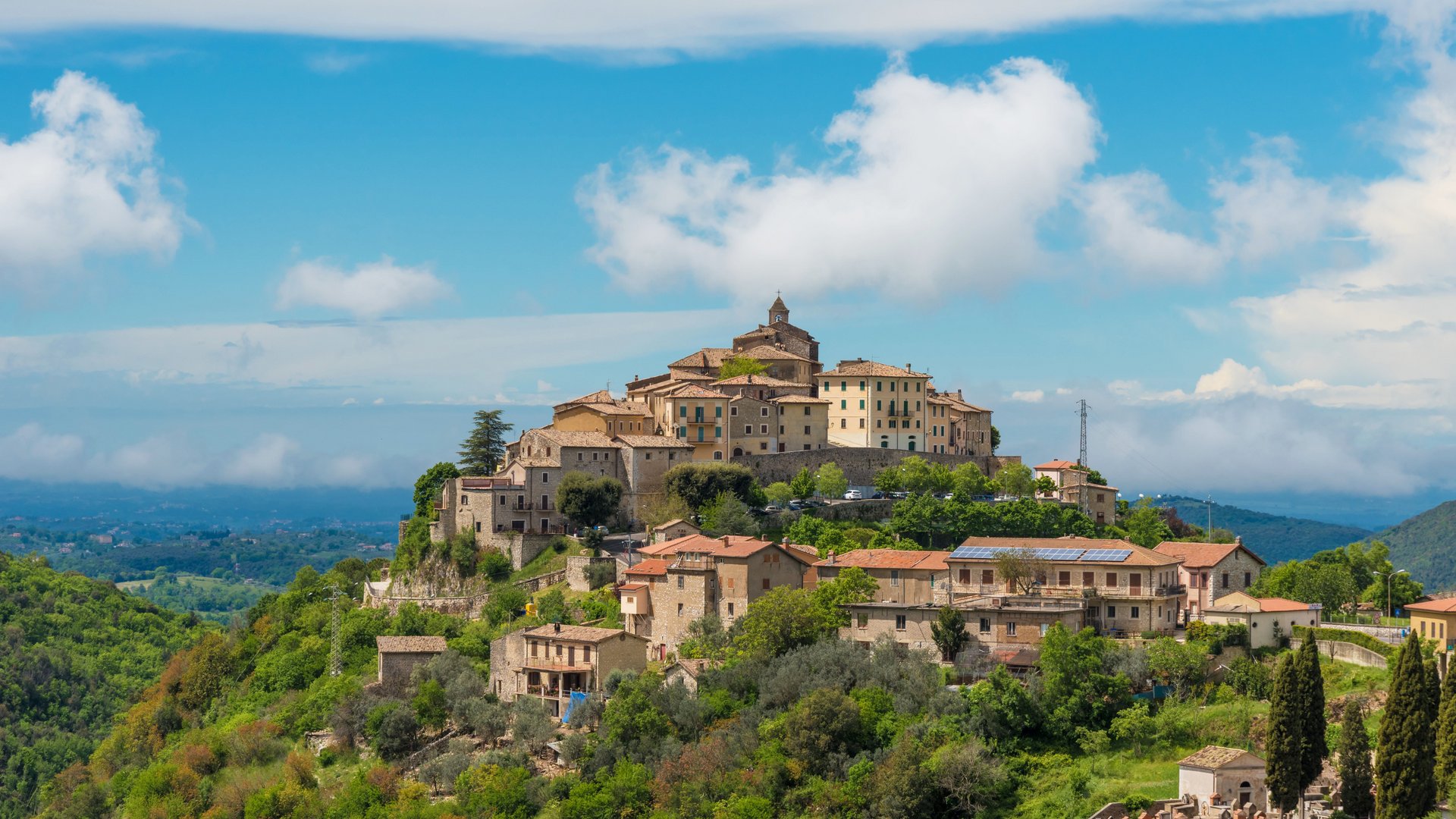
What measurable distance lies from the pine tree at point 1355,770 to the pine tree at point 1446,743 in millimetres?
1979

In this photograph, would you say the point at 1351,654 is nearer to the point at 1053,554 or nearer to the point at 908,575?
the point at 1053,554

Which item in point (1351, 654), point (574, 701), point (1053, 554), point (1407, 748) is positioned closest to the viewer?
point (1407, 748)

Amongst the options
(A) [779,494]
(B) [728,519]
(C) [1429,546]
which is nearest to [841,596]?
(B) [728,519]

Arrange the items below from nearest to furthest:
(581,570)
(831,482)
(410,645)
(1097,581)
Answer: (1097,581)
(410,645)
(581,570)
(831,482)

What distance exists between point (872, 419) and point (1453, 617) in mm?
38970

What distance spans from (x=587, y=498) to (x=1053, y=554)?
24.3m

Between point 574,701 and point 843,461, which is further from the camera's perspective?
point 843,461

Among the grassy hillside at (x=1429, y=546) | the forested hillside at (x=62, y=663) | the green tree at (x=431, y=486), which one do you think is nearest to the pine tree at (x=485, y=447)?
the green tree at (x=431, y=486)

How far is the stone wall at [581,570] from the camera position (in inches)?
2788

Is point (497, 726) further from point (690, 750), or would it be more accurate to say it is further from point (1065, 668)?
point (1065, 668)

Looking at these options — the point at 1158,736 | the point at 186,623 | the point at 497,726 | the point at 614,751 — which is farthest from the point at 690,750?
the point at 186,623

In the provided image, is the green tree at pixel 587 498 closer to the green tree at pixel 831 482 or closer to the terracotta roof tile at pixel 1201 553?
the green tree at pixel 831 482

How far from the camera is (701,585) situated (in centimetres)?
6200

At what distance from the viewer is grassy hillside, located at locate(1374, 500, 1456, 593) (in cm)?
16825
